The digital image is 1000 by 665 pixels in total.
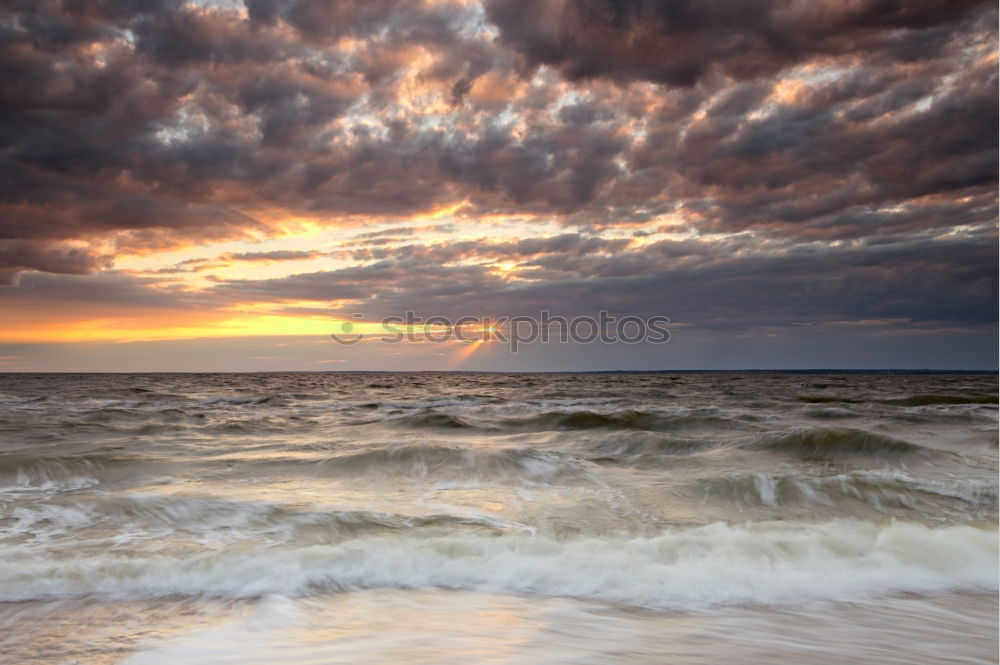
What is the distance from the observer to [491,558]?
5.77m

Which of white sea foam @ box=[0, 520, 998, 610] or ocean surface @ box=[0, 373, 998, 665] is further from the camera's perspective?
white sea foam @ box=[0, 520, 998, 610]

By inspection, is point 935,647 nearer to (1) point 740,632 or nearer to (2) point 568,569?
(1) point 740,632

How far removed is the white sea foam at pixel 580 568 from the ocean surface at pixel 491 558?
25 millimetres

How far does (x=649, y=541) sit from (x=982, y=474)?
8.10 m

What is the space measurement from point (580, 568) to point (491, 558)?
32.0 inches

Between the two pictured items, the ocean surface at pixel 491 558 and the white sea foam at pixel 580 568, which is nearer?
the ocean surface at pixel 491 558

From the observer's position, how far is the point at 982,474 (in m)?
10.8

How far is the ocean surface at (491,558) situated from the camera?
3938 mm

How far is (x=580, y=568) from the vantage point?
18.2 ft

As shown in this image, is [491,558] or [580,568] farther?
[491,558]

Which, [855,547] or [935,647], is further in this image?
[855,547]

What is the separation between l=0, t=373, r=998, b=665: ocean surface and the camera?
3.94m

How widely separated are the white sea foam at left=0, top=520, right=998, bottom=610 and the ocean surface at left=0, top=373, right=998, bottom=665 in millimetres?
25

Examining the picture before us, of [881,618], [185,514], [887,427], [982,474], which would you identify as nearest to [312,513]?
[185,514]
